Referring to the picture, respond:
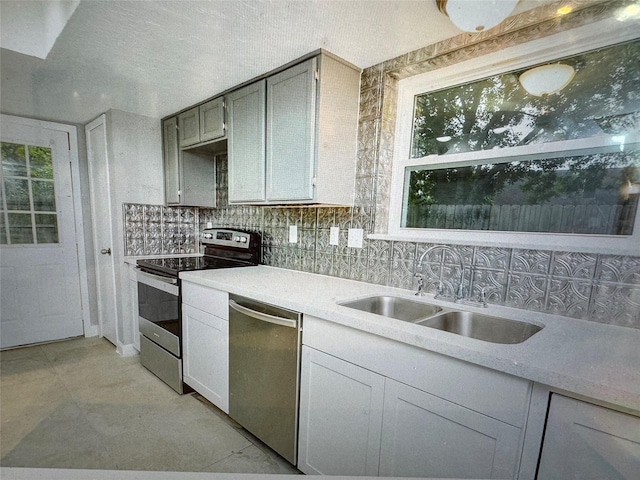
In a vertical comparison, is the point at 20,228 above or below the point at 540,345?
above

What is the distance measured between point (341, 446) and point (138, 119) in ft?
8.54

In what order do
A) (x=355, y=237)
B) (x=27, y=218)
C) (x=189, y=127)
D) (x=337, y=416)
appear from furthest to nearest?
(x=189, y=127) → (x=355, y=237) → (x=337, y=416) → (x=27, y=218)

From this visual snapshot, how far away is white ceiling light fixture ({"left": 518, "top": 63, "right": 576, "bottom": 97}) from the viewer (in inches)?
42.3

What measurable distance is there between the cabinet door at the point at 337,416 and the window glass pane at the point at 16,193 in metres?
0.97

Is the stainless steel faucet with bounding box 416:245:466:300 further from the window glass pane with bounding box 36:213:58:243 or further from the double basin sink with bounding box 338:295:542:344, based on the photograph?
the window glass pane with bounding box 36:213:58:243

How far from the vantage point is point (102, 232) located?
2.39m

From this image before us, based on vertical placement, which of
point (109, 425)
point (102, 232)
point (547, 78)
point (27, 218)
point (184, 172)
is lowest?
point (109, 425)

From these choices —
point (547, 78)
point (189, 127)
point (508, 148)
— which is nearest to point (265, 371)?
point (508, 148)

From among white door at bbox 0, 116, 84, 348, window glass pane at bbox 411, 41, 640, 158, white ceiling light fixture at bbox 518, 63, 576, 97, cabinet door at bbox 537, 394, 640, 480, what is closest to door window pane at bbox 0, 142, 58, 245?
white door at bbox 0, 116, 84, 348

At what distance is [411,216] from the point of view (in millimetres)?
1525

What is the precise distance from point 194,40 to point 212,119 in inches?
32.2

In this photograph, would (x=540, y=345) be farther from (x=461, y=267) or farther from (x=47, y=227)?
(x=47, y=227)

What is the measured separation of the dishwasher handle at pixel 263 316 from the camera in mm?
1201

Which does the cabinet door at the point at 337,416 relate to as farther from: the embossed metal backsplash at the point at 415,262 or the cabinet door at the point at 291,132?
the cabinet door at the point at 291,132
